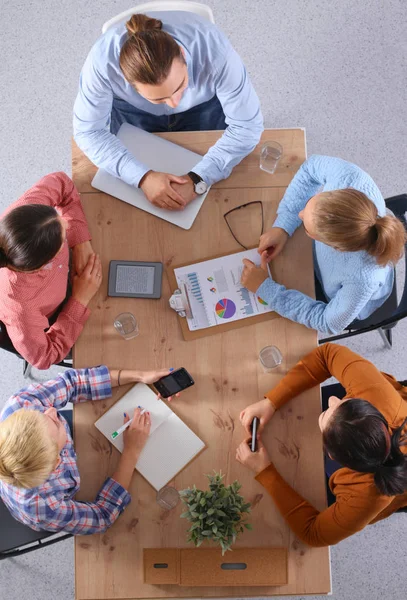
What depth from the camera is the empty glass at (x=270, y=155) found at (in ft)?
6.31

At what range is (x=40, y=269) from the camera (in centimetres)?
172

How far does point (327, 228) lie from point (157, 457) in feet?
2.73

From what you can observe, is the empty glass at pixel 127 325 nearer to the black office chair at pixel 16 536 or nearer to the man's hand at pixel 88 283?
the man's hand at pixel 88 283

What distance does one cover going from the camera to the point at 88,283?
5.97 feet

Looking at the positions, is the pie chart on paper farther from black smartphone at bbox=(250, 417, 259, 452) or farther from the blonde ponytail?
the blonde ponytail

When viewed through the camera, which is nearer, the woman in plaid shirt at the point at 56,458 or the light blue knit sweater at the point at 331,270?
the woman in plaid shirt at the point at 56,458

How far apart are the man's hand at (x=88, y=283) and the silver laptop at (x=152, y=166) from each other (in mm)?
248

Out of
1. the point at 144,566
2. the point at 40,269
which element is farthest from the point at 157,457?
the point at 40,269

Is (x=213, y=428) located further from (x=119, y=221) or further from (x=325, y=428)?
(x=119, y=221)

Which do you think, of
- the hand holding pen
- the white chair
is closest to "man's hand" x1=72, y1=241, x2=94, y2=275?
the hand holding pen

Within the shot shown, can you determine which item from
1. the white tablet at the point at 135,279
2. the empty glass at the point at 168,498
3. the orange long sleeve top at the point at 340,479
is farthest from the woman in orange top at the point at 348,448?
the white tablet at the point at 135,279

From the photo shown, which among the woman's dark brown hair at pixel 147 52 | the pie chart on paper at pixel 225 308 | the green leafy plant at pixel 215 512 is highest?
the woman's dark brown hair at pixel 147 52

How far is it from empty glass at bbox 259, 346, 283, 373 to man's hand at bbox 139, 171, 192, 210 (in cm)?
54

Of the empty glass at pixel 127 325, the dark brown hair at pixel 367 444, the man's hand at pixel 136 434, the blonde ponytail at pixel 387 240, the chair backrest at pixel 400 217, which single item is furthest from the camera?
the chair backrest at pixel 400 217
